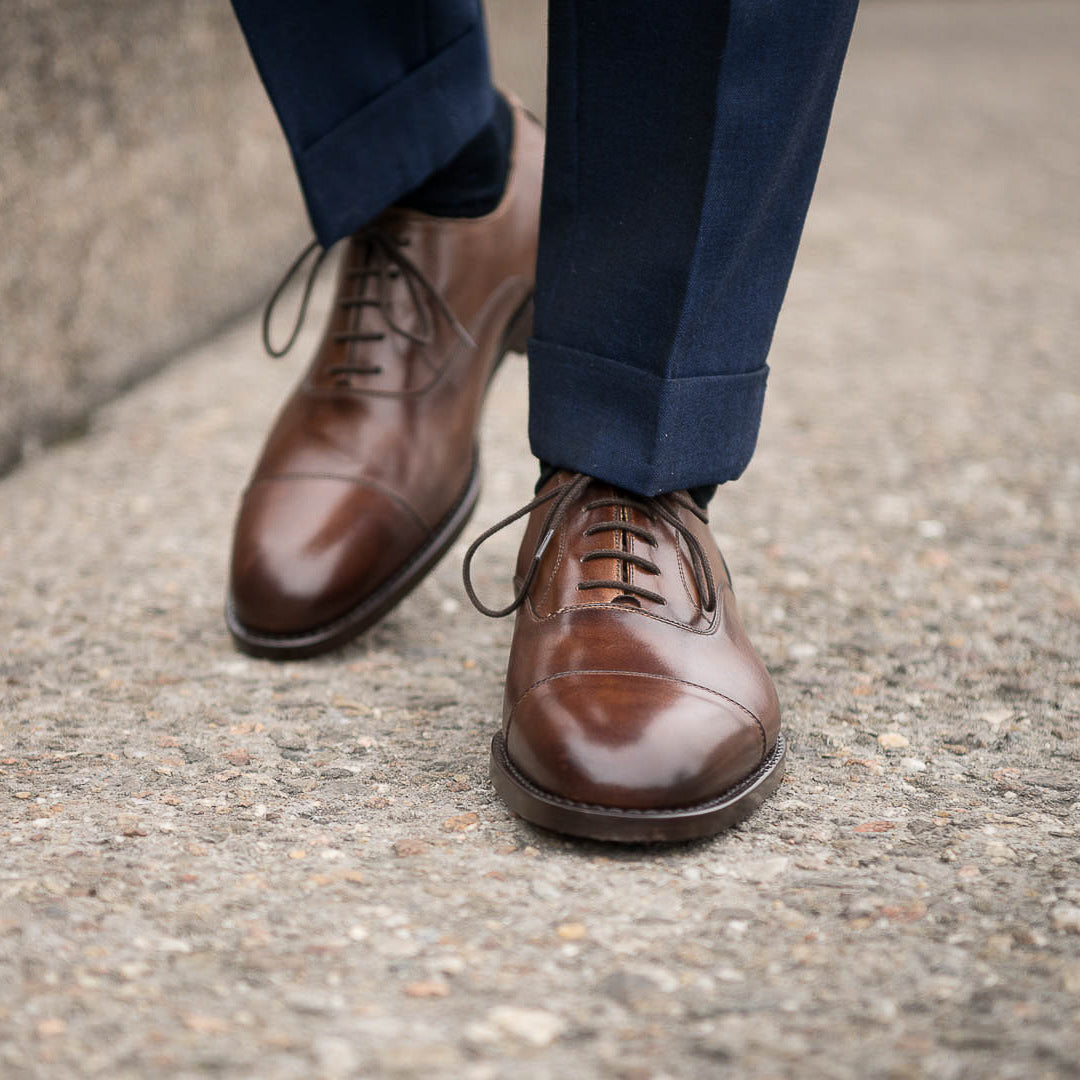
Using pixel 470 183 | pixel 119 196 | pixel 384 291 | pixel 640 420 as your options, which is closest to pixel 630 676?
pixel 640 420

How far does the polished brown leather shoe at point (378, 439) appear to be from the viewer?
1178 mm

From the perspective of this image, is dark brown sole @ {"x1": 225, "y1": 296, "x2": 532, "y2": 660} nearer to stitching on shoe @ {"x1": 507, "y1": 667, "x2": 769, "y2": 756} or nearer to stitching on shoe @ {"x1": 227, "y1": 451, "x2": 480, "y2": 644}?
stitching on shoe @ {"x1": 227, "y1": 451, "x2": 480, "y2": 644}

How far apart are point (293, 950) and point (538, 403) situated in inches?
20.7

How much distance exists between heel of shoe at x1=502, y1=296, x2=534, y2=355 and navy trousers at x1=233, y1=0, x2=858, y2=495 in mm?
342

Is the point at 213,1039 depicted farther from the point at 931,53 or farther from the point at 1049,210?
the point at 931,53

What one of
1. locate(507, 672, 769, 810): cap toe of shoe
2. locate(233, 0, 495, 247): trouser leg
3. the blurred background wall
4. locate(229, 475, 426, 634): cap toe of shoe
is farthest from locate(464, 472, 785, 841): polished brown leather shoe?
the blurred background wall

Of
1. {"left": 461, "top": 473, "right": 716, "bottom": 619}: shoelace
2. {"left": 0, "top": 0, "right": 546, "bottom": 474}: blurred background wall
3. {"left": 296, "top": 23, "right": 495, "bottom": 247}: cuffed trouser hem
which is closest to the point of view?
{"left": 461, "top": 473, "right": 716, "bottom": 619}: shoelace

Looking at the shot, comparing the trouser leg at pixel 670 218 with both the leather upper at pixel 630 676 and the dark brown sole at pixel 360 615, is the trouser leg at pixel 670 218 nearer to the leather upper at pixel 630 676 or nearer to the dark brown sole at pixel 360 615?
the leather upper at pixel 630 676

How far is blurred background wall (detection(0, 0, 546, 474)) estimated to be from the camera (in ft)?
5.44

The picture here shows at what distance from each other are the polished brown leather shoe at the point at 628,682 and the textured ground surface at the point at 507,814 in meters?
0.05

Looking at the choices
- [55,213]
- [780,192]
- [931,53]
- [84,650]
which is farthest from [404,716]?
[931,53]

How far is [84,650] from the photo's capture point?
1251 millimetres

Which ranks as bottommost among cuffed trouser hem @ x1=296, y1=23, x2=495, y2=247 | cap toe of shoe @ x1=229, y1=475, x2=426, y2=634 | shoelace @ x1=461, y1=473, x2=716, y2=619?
cap toe of shoe @ x1=229, y1=475, x2=426, y2=634

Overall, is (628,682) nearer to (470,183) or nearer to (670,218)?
(670,218)
